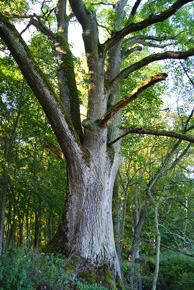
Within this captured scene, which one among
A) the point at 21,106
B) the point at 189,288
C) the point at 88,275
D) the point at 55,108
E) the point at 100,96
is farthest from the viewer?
the point at 189,288

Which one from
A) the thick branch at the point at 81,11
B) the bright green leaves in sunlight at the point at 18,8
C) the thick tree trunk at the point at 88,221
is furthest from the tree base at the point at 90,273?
the bright green leaves in sunlight at the point at 18,8

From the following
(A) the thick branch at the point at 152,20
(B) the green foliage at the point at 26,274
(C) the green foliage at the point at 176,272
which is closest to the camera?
(B) the green foliage at the point at 26,274

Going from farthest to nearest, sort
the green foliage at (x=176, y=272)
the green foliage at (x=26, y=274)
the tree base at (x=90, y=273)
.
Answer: the green foliage at (x=176, y=272) < the tree base at (x=90, y=273) < the green foliage at (x=26, y=274)

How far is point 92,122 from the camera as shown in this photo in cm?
491

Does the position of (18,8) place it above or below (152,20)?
above

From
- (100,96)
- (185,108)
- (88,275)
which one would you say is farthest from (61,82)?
(88,275)

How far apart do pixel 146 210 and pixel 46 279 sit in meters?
4.87

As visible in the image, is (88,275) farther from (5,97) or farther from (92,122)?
(5,97)

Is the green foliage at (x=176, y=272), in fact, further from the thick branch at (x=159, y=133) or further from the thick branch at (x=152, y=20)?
the thick branch at (x=152, y=20)

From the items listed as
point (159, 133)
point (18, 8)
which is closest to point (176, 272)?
point (159, 133)

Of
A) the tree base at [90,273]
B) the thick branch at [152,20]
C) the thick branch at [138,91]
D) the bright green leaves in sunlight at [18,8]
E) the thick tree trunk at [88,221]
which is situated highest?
the bright green leaves in sunlight at [18,8]

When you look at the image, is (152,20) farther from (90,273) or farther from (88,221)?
(90,273)

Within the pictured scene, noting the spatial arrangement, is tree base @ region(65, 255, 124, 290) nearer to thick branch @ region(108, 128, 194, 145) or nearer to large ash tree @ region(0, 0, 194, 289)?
large ash tree @ region(0, 0, 194, 289)

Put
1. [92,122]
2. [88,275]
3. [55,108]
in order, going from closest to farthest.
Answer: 1. [88,275]
2. [55,108]
3. [92,122]
